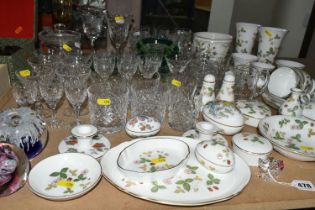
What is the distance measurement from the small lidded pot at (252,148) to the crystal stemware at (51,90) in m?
0.57

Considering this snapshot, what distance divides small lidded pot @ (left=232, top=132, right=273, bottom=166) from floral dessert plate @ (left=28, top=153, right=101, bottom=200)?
15.5 inches

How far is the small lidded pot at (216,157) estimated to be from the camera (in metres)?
0.77

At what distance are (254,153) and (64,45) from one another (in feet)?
2.67

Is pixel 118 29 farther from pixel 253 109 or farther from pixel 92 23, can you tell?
pixel 253 109

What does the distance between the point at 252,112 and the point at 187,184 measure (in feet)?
1.41

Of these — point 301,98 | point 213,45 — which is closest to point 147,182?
point 301,98

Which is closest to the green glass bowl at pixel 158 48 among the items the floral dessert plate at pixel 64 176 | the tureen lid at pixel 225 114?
the tureen lid at pixel 225 114

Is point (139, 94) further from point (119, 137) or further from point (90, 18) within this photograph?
point (90, 18)

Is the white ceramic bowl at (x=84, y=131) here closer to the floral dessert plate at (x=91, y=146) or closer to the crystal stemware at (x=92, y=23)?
the floral dessert plate at (x=91, y=146)

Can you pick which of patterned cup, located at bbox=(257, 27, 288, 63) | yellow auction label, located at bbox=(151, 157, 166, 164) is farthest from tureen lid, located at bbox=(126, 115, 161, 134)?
patterned cup, located at bbox=(257, 27, 288, 63)

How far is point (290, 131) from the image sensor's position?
3.26 feet

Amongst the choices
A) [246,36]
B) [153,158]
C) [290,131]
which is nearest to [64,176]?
[153,158]

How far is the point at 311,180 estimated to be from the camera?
0.81 m

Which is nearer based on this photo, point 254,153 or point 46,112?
point 254,153
